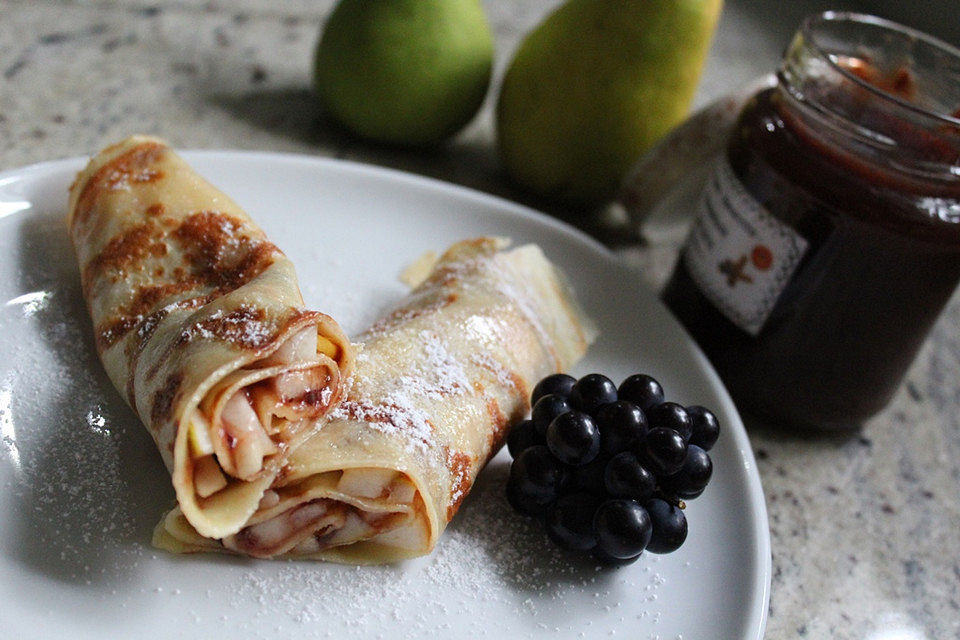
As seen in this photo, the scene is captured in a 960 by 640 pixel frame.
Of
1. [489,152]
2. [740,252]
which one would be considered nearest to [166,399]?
[740,252]

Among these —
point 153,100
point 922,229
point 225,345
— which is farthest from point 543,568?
point 153,100

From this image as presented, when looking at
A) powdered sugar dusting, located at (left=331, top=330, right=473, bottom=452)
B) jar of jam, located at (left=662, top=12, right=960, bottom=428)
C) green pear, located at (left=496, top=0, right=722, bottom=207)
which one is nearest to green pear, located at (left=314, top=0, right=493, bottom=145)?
green pear, located at (left=496, top=0, right=722, bottom=207)

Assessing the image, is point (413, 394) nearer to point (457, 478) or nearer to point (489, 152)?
point (457, 478)

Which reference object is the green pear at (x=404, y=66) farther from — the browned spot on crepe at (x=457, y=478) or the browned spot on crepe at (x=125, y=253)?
the browned spot on crepe at (x=457, y=478)


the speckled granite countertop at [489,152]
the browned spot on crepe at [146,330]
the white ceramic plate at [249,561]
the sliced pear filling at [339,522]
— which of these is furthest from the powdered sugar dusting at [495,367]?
the speckled granite countertop at [489,152]

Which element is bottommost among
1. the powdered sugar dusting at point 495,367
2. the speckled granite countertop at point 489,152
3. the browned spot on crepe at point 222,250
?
the speckled granite countertop at point 489,152
